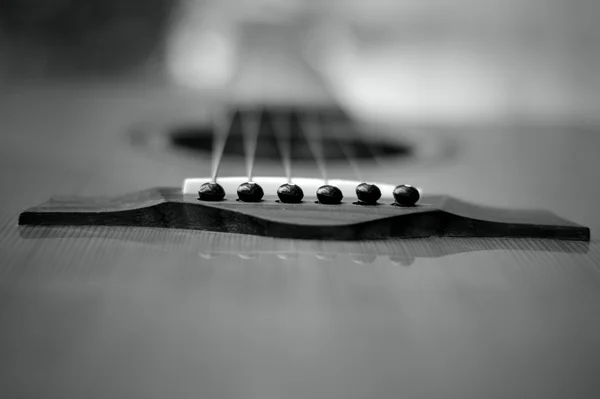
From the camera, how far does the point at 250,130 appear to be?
1056mm

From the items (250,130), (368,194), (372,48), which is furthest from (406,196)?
(372,48)

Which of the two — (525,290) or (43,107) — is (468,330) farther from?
(43,107)

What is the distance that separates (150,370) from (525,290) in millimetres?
204

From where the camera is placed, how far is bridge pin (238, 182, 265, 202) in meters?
0.43

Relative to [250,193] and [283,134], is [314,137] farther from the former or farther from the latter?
[250,193]

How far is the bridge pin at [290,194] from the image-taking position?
435 mm

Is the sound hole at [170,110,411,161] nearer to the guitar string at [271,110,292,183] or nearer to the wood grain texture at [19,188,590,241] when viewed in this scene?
the guitar string at [271,110,292,183]

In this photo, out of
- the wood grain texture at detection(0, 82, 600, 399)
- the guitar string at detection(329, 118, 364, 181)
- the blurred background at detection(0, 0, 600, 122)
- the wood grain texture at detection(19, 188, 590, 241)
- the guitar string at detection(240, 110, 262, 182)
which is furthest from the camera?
the blurred background at detection(0, 0, 600, 122)

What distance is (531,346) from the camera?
25cm

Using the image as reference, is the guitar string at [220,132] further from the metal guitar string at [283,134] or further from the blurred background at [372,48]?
the blurred background at [372,48]

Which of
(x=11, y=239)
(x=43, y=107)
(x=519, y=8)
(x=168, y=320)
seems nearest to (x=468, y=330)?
(x=168, y=320)

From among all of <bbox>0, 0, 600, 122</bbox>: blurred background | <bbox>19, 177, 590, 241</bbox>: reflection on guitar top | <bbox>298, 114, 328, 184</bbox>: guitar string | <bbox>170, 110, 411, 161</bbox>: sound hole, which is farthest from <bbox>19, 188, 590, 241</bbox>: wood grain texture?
<bbox>0, 0, 600, 122</bbox>: blurred background

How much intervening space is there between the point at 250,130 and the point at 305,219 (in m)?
0.67

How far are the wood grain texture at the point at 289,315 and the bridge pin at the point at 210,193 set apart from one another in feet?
Answer: 0.11
